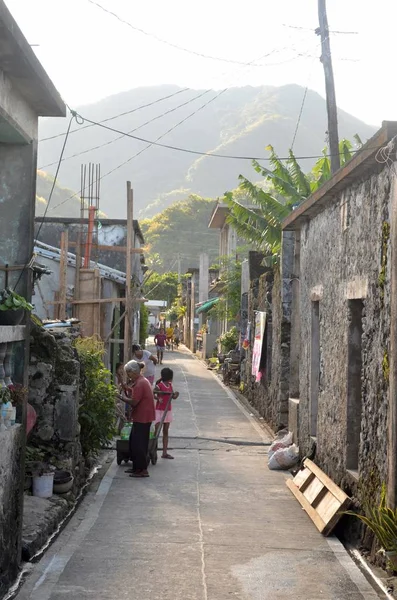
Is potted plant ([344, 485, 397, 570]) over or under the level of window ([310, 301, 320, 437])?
under

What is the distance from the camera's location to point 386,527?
23.6ft

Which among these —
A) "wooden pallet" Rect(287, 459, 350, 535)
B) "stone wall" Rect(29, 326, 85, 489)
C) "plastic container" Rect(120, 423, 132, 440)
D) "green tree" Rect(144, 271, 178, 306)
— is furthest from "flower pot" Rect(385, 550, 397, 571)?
"green tree" Rect(144, 271, 178, 306)

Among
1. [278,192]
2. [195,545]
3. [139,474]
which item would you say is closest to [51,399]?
[139,474]

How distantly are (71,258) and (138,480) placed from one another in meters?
8.14

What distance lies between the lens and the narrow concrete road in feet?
22.8

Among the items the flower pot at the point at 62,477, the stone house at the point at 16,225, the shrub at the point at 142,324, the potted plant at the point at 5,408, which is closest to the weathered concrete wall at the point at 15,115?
the stone house at the point at 16,225

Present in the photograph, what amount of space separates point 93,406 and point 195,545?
380 cm

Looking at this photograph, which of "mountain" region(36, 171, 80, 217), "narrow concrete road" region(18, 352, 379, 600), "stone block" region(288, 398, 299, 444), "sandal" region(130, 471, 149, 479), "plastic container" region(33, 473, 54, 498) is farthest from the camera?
"mountain" region(36, 171, 80, 217)

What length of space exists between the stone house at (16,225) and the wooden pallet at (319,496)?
3.35m

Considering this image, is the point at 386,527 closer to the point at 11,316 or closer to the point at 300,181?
the point at 11,316

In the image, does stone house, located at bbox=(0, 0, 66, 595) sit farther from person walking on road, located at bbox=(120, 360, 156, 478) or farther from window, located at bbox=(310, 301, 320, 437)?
window, located at bbox=(310, 301, 320, 437)

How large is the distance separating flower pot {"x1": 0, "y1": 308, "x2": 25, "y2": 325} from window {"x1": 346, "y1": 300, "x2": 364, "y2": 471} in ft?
12.7

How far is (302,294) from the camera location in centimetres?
1330

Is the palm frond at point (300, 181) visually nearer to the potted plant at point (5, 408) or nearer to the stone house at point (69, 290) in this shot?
the stone house at point (69, 290)
